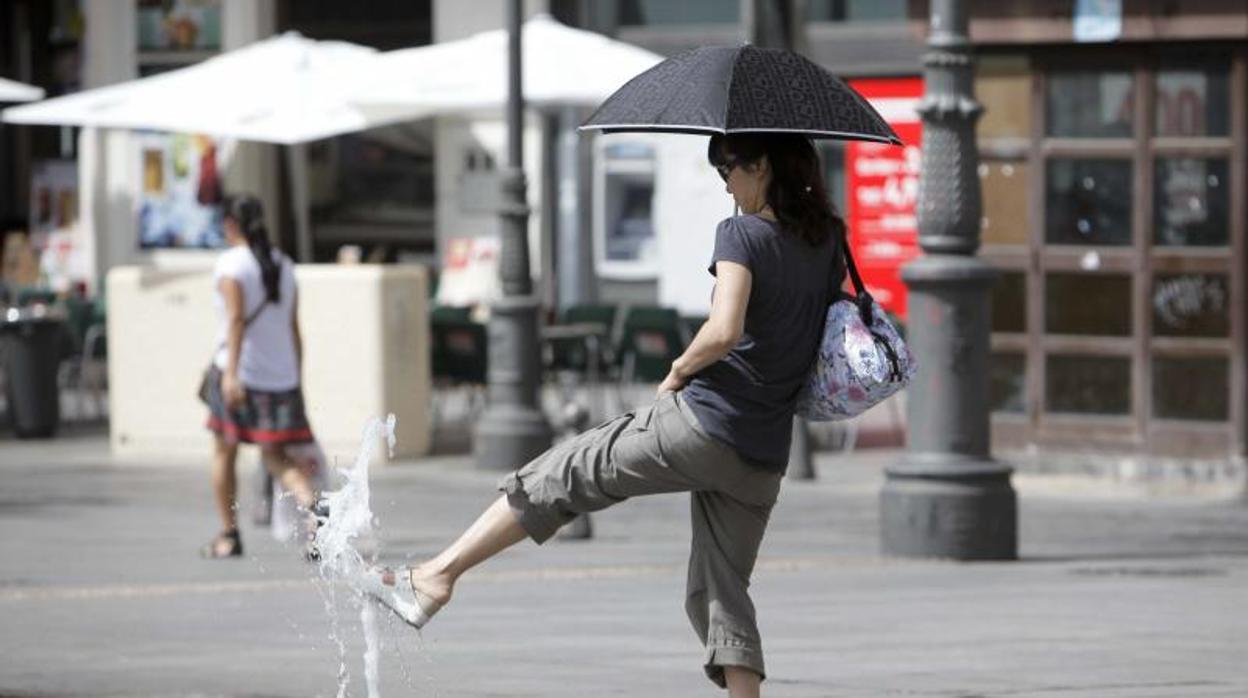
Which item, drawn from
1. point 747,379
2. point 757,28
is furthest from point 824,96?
point 757,28

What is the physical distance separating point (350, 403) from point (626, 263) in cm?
817

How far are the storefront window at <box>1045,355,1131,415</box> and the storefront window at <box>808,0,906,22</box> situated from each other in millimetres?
7036

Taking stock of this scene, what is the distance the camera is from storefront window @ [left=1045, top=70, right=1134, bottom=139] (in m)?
18.6

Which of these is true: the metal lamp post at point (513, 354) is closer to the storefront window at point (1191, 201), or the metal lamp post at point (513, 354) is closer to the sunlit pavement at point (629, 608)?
the sunlit pavement at point (629, 608)

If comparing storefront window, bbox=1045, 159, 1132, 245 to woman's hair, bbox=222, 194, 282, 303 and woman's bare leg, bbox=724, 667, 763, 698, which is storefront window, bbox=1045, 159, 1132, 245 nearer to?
woman's hair, bbox=222, 194, 282, 303

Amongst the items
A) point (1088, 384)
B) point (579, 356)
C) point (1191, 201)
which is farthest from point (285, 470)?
point (579, 356)

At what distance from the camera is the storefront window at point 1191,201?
18.4 meters

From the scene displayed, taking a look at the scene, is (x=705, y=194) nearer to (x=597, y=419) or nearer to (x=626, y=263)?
(x=626, y=263)

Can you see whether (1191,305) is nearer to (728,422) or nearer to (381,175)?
(728,422)

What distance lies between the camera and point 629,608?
454 inches

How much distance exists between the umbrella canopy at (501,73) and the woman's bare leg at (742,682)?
1315 centimetres

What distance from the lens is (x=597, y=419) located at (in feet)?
70.9

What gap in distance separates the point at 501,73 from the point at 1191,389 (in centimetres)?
565

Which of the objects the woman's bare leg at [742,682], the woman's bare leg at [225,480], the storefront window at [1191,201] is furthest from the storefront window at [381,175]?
the woman's bare leg at [742,682]
